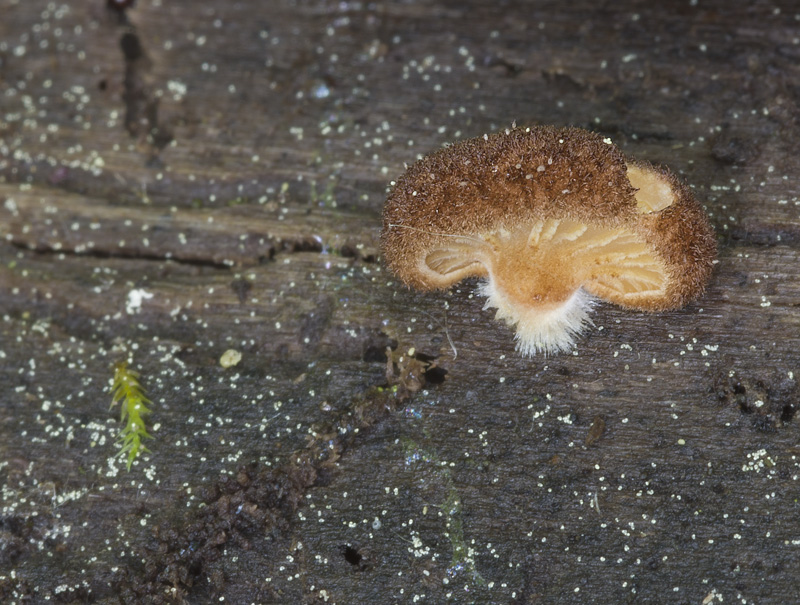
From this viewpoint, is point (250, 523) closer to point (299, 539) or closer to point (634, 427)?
point (299, 539)

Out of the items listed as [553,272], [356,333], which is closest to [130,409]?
[356,333]

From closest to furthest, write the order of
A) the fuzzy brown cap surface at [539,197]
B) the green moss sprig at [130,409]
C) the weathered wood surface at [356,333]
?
1. the fuzzy brown cap surface at [539,197]
2. the weathered wood surface at [356,333]
3. the green moss sprig at [130,409]

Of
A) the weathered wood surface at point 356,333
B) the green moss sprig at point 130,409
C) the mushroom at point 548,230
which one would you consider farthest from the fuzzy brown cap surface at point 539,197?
the green moss sprig at point 130,409

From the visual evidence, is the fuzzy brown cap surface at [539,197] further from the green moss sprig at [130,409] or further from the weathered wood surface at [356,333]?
the green moss sprig at [130,409]

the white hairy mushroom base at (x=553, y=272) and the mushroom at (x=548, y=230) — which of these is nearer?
the mushroom at (x=548, y=230)

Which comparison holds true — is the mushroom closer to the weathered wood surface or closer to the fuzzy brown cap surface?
the fuzzy brown cap surface

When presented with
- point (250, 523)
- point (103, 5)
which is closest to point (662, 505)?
point (250, 523)
